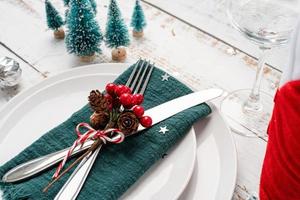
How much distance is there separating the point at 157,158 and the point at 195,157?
41 mm

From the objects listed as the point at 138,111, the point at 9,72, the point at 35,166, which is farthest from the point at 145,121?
the point at 9,72

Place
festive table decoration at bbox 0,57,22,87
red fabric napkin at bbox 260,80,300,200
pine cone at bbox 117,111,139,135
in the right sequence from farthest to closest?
festive table decoration at bbox 0,57,22,87, pine cone at bbox 117,111,139,135, red fabric napkin at bbox 260,80,300,200

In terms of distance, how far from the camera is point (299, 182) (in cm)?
36

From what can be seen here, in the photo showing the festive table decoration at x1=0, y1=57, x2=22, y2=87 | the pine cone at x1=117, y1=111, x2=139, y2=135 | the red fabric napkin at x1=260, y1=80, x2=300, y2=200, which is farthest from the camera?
the festive table decoration at x1=0, y1=57, x2=22, y2=87

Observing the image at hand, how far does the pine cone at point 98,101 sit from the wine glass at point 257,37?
0.18 metres

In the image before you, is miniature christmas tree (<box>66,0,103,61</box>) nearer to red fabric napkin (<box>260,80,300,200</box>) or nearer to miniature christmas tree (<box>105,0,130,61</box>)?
miniature christmas tree (<box>105,0,130,61</box>)

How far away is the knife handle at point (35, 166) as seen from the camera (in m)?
0.43

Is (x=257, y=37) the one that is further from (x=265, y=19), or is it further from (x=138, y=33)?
(x=138, y=33)

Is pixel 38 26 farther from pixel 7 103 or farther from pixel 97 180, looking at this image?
pixel 97 180

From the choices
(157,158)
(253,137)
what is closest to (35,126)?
(157,158)

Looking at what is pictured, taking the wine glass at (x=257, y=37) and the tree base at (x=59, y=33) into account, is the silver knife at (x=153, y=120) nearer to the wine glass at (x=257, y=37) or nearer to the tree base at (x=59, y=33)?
the wine glass at (x=257, y=37)

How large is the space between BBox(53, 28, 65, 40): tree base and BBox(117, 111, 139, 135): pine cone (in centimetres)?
27

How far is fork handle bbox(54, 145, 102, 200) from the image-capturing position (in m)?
0.41

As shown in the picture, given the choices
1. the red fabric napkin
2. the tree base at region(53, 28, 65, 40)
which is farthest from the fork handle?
the tree base at region(53, 28, 65, 40)
